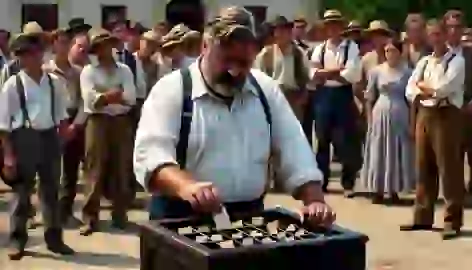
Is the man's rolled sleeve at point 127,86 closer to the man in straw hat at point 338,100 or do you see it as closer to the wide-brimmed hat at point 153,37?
the wide-brimmed hat at point 153,37

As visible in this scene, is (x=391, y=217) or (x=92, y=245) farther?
(x=391, y=217)

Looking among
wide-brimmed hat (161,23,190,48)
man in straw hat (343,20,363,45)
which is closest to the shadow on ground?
wide-brimmed hat (161,23,190,48)

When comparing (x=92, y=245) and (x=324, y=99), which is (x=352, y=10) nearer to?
(x=324, y=99)

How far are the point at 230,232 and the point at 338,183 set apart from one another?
8.41m

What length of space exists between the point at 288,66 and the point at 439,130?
282 cm

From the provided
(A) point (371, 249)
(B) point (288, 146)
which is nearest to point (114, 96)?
(A) point (371, 249)

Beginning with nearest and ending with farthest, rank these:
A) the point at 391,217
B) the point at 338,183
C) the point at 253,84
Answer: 1. the point at 253,84
2. the point at 391,217
3. the point at 338,183

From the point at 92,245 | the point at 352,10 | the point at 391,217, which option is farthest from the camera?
→ the point at 352,10

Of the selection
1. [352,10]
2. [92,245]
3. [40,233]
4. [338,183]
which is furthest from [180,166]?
[352,10]

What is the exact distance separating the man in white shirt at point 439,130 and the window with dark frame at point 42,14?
1645cm

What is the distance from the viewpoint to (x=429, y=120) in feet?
28.1

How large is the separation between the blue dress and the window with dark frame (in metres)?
15.0

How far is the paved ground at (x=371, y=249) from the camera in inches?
302

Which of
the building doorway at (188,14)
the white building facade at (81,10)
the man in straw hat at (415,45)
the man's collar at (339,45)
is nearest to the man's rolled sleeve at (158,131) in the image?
the man in straw hat at (415,45)
